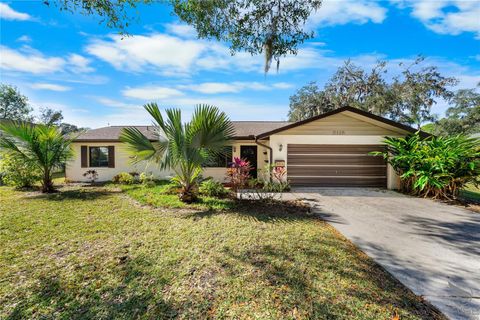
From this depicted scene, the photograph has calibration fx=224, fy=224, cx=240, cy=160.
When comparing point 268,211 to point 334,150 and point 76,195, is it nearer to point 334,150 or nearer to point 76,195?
point 334,150

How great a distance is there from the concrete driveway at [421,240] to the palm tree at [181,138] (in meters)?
3.75

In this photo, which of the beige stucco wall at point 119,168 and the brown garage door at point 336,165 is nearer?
the brown garage door at point 336,165

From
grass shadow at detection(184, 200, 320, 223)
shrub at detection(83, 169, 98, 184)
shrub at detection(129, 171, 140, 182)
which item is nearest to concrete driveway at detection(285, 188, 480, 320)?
grass shadow at detection(184, 200, 320, 223)

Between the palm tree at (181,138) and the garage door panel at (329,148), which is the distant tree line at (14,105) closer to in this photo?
the palm tree at (181,138)

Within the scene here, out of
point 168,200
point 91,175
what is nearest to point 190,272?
point 168,200

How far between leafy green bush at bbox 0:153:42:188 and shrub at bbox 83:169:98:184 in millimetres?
2213

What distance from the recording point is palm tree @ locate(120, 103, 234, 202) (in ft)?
21.0

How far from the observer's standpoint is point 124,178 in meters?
11.0

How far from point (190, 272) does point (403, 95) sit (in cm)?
2512

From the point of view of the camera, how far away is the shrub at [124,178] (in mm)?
10944

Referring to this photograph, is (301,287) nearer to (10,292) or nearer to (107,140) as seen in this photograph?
(10,292)

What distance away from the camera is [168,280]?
2895 millimetres

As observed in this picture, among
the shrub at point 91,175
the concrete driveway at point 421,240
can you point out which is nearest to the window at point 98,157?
the shrub at point 91,175

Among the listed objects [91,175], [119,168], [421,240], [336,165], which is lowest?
[421,240]
